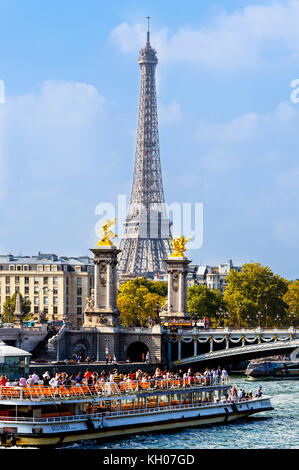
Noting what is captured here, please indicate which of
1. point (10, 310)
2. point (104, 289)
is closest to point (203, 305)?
point (10, 310)

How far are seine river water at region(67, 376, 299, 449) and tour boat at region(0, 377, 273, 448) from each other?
1.89ft

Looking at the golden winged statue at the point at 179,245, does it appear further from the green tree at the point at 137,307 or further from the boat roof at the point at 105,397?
the boat roof at the point at 105,397

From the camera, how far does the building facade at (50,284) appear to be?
132 meters

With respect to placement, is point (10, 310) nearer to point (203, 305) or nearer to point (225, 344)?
point (203, 305)

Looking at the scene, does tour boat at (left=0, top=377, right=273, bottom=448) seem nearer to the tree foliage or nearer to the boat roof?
the boat roof

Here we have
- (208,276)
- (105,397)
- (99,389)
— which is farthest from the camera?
(208,276)

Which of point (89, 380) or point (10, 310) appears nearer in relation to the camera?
point (89, 380)

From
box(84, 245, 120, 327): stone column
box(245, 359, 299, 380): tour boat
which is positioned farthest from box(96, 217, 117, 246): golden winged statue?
box(245, 359, 299, 380): tour boat

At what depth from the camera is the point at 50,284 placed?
13250 centimetres

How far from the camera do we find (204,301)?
117500 millimetres

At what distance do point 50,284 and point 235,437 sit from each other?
272ft

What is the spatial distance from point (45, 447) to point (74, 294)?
8840cm
